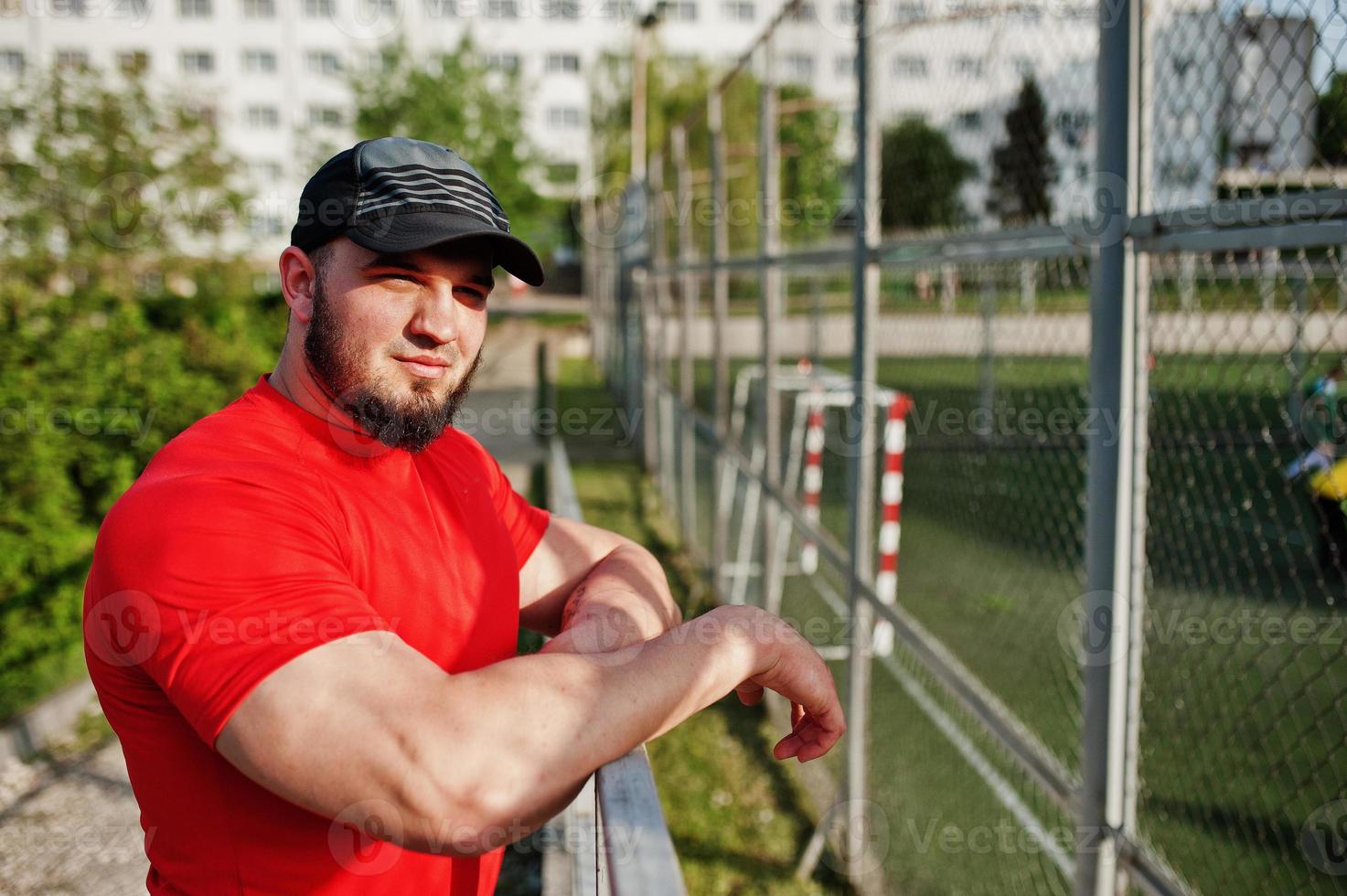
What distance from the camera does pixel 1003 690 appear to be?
5.58 metres

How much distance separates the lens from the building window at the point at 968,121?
11.7 feet

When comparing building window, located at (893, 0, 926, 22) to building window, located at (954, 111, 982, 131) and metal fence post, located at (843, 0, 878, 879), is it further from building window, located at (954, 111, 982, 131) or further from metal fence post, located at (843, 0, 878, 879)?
building window, located at (954, 111, 982, 131)

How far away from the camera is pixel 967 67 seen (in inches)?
135

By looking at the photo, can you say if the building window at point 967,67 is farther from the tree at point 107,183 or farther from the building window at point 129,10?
the building window at point 129,10

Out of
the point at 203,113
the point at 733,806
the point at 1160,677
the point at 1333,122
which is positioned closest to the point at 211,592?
the point at 1333,122

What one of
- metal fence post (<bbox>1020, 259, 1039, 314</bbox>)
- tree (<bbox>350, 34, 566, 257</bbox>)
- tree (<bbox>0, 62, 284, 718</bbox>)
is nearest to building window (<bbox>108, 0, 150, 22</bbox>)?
tree (<bbox>350, 34, 566, 257</bbox>)

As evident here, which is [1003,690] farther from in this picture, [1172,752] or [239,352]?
[239,352]

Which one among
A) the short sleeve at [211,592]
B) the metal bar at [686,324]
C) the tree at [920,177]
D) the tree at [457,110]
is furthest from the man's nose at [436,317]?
the tree at [457,110]

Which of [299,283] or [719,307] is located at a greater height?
[299,283]

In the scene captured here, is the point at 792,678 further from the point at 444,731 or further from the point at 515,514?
the point at 515,514

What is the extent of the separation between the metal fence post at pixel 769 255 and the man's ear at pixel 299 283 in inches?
149

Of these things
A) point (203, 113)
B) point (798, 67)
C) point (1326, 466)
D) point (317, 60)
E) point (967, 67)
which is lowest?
point (1326, 466)

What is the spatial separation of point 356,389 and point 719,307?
5.39 m

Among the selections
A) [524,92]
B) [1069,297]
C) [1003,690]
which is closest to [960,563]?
[1003,690]
